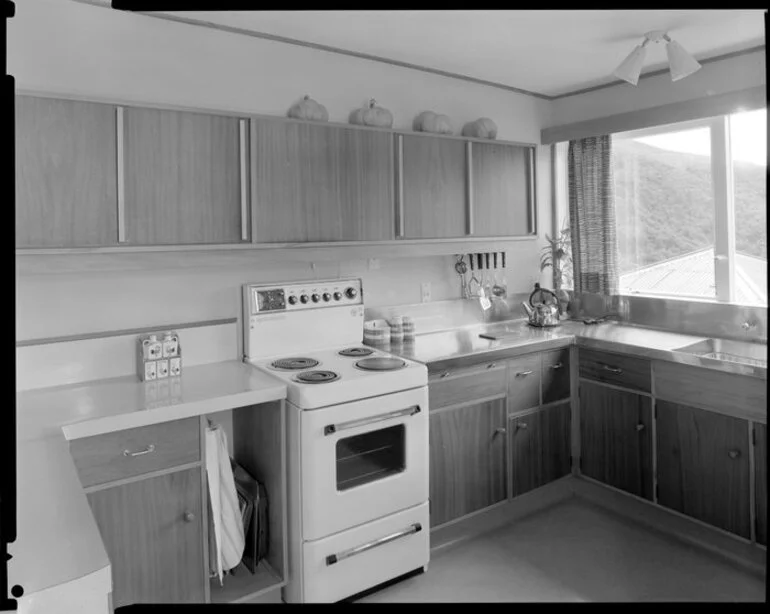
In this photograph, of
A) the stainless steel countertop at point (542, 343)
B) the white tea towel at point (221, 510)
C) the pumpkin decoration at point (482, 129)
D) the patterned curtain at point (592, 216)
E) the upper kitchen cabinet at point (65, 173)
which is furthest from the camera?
the patterned curtain at point (592, 216)

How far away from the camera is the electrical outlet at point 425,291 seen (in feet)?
10.6

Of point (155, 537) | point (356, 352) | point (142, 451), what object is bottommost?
point (155, 537)

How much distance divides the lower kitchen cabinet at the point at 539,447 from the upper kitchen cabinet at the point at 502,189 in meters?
0.95

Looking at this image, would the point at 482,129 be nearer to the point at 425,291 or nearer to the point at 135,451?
the point at 425,291

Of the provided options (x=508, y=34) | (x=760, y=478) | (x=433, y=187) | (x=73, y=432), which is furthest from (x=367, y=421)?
(x=508, y=34)

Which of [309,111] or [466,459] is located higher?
[309,111]

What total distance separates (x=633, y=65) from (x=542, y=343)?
1.29 meters

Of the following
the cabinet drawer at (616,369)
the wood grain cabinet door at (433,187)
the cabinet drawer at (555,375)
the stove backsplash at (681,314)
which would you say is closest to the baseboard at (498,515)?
the cabinet drawer at (555,375)

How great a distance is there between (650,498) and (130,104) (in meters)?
2.74

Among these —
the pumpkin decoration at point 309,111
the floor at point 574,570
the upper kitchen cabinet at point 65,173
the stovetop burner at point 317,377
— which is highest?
the pumpkin decoration at point 309,111

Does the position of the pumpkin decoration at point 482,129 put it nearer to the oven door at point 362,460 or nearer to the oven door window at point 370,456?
the oven door at point 362,460

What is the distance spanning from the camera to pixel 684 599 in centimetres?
230

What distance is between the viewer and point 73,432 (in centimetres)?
177
